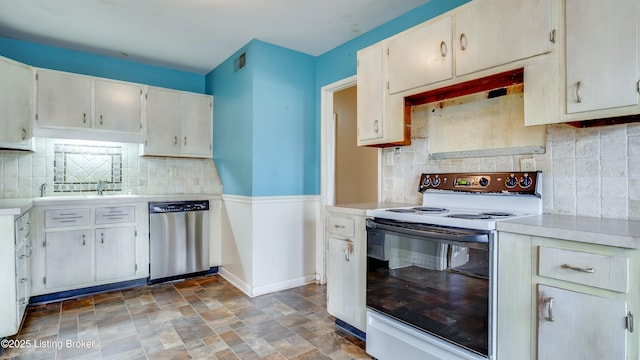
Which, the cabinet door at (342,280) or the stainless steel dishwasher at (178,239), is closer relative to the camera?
the cabinet door at (342,280)

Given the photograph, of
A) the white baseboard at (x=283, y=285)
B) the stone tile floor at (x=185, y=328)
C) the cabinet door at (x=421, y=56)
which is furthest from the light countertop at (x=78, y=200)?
the cabinet door at (x=421, y=56)

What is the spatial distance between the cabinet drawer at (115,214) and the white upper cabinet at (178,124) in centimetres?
73

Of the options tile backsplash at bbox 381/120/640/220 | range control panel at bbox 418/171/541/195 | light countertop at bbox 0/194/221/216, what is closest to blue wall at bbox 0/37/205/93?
light countertop at bbox 0/194/221/216

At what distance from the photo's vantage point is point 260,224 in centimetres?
335

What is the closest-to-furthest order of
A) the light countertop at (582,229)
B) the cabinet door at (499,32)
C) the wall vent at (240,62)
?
the light countertop at (582,229) → the cabinet door at (499,32) → the wall vent at (240,62)

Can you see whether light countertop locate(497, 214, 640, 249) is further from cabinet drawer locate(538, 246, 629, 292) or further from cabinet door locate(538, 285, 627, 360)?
cabinet door locate(538, 285, 627, 360)

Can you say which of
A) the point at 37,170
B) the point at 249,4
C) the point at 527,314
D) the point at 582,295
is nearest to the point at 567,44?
the point at 582,295

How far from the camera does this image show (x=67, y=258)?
3170mm

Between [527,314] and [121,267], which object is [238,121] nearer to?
[121,267]

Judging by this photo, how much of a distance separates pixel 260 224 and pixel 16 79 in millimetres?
2572

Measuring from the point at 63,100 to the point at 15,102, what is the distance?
0.40 metres

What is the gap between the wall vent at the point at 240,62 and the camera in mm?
3510

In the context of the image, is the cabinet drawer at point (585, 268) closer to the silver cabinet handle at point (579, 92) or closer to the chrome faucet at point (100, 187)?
the silver cabinet handle at point (579, 92)

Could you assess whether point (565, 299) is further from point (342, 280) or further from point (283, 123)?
point (283, 123)
